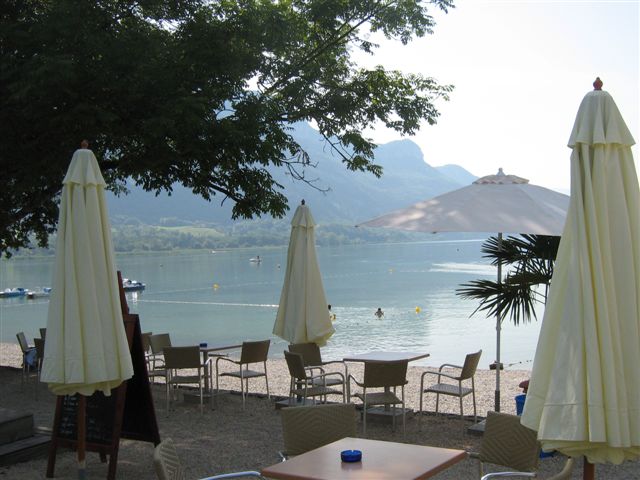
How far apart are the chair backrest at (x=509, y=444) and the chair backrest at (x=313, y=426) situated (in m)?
0.92

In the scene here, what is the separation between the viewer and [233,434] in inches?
313

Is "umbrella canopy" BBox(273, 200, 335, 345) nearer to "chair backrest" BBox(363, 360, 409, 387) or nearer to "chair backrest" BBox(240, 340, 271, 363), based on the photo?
"chair backrest" BBox(240, 340, 271, 363)

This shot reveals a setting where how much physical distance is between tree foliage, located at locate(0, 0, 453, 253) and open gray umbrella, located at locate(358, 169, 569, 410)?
2859 millimetres

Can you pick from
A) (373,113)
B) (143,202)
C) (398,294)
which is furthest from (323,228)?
(373,113)

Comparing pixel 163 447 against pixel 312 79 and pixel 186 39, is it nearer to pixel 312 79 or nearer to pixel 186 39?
pixel 186 39

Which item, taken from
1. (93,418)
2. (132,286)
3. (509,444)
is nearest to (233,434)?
(93,418)

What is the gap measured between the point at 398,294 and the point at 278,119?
45.7m

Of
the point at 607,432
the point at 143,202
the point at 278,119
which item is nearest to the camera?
the point at 607,432

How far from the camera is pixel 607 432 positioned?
3.40 metres

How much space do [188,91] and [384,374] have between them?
438 centimetres

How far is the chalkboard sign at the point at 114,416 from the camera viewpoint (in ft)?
20.0

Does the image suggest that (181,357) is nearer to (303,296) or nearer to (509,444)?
(303,296)

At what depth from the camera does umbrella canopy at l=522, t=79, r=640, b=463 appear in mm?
3418

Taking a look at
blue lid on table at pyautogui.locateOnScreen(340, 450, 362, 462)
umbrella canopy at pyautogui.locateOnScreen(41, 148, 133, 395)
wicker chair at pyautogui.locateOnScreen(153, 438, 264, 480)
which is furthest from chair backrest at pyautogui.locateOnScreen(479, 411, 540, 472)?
umbrella canopy at pyautogui.locateOnScreen(41, 148, 133, 395)
